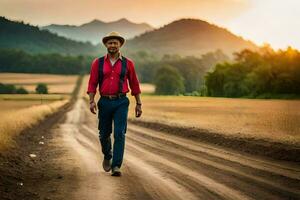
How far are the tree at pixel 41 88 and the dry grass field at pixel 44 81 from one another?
875 millimetres

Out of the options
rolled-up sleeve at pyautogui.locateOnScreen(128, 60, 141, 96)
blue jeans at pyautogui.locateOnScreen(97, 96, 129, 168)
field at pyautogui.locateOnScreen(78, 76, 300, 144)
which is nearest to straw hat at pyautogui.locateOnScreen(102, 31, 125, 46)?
rolled-up sleeve at pyautogui.locateOnScreen(128, 60, 141, 96)

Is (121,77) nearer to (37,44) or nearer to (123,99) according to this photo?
(123,99)

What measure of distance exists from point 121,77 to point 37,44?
18408cm

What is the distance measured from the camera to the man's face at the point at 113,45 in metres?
8.81

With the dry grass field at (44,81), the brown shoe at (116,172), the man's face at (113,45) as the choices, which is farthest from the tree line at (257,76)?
the brown shoe at (116,172)

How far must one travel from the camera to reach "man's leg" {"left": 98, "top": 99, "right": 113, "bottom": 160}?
8.97 metres

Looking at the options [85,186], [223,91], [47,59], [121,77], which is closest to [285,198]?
[85,186]

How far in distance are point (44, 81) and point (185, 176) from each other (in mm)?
100069

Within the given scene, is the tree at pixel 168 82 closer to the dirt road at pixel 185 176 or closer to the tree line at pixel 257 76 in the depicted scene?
the tree line at pixel 257 76

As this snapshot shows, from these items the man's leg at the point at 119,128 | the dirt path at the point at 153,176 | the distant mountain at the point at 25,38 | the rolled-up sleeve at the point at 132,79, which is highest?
the distant mountain at the point at 25,38

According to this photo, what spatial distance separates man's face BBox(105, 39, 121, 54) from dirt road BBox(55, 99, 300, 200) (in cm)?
238

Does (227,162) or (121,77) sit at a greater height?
(121,77)

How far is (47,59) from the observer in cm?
12681

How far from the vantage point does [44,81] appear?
10531 cm
